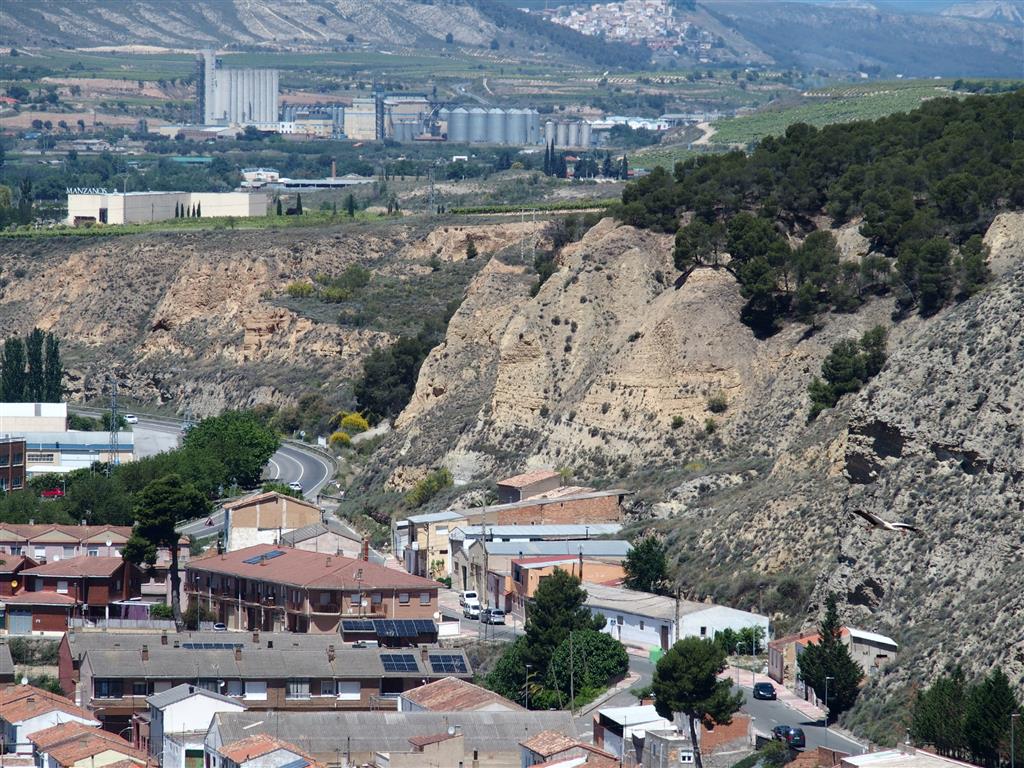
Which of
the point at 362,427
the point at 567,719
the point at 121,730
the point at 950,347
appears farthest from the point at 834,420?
the point at 362,427

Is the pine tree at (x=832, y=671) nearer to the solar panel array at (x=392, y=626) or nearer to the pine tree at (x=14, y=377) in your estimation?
the solar panel array at (x=392, y=626)

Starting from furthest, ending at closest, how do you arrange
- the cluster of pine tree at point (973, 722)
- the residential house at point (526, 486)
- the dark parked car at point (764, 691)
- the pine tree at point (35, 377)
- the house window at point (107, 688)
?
the pine tree at point (35, 377) → the residential house at point (526, 486) → the house window at point (107, 688) → the dark parked car at point (764, 691) → the cluster of pine tree at point (973, 722)

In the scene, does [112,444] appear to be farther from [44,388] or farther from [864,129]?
[864,129]

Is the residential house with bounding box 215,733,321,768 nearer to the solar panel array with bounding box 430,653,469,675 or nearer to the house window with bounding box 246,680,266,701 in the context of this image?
the house window with bounding box 246,680,266,701

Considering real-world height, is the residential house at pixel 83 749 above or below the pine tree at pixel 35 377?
above

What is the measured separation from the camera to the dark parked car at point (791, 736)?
5247cm

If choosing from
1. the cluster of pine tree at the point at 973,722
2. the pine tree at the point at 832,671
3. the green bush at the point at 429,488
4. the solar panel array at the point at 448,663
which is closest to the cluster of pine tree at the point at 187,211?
the green bush at the point at 429,488

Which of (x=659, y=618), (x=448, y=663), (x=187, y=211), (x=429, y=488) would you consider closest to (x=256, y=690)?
(x=448, y=663)

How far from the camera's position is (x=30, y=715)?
191ft

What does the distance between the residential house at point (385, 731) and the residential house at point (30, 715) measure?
14.8ft

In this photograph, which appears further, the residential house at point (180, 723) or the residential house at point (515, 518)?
the residential house at point (515, 518)

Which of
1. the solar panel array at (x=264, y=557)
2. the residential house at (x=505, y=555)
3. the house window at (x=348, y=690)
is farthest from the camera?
the solar panel array at (x=264, y=557)

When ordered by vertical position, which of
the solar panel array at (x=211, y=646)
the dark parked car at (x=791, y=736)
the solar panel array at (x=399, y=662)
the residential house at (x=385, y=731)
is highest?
the dark parked car at (x=791, y=736)

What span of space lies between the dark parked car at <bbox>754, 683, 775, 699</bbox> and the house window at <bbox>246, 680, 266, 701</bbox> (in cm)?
1182
